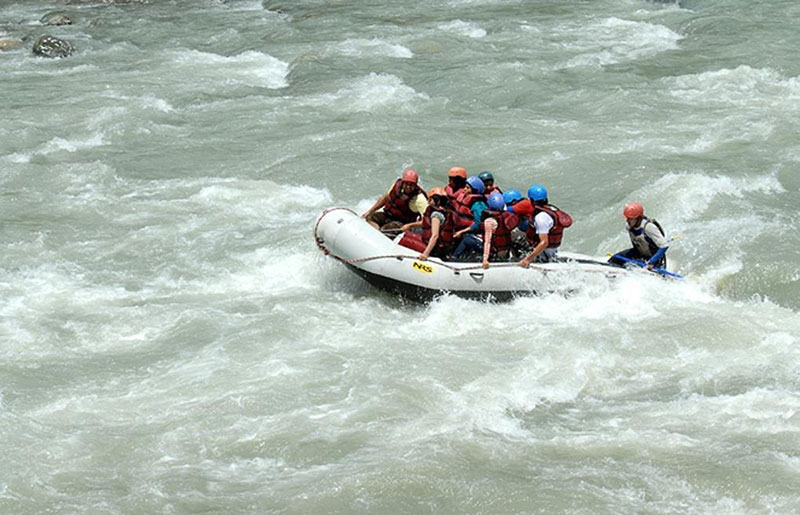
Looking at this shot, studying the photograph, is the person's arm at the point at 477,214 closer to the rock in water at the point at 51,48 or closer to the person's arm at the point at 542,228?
the person's arm at the point at 542,228

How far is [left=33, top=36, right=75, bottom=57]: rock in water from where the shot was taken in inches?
867

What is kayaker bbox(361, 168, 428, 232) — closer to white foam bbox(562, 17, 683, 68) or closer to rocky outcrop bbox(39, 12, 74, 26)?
white foam bbox(562, 17, 683, 68)

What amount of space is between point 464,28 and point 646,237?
44.8 feet

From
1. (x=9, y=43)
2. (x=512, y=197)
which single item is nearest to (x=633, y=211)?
(x=512, y=197)

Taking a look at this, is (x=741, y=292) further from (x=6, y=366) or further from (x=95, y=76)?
(x=95, y=76)

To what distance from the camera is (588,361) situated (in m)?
8.66

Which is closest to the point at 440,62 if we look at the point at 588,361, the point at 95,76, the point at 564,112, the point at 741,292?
the point at 564,112

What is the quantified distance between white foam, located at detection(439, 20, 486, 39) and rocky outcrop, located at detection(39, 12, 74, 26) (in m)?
9.35

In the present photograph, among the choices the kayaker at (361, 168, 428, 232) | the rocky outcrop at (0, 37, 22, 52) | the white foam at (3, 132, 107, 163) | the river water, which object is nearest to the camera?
the river water

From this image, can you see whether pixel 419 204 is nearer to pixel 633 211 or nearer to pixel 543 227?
pixel 543 227

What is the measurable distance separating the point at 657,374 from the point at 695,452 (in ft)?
4.43

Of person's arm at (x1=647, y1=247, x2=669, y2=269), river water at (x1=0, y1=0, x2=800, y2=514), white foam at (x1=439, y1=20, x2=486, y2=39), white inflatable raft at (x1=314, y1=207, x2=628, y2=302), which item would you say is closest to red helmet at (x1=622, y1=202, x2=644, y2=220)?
person's arm at (x1=647, y1=247, x2=669, y2=269)

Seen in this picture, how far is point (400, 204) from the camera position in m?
10.6

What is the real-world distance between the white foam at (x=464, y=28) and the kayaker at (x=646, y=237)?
12.5 m
